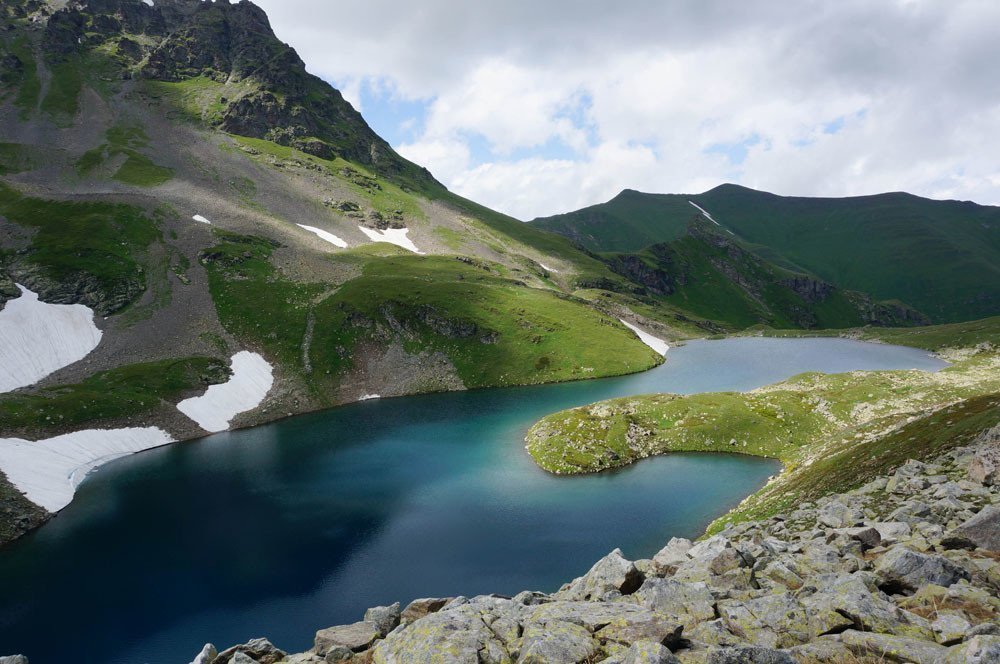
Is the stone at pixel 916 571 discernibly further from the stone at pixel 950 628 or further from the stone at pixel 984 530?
the stone at pixel 984 530

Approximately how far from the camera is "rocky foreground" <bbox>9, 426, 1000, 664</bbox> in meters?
10.5

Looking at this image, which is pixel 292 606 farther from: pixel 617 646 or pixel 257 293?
pixel 257 293

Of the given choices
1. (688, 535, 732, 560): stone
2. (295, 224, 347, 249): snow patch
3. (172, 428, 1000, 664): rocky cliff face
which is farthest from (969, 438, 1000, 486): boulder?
(295, 224, 347, 249): snow patch

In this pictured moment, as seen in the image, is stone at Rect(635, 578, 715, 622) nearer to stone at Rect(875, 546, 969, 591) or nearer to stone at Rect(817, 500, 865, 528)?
stone at Rect(875, 546, 969, 591)

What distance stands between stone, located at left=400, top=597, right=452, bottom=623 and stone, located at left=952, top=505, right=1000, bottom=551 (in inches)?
665

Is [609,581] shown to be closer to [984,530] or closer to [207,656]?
[984,530]

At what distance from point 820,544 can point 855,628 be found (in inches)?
320

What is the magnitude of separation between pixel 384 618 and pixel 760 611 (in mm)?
11748

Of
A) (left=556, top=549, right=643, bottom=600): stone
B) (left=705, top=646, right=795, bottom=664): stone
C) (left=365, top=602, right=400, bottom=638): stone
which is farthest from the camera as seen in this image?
(left=556, top=549, right=643, bottom=600): stone

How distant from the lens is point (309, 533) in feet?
159

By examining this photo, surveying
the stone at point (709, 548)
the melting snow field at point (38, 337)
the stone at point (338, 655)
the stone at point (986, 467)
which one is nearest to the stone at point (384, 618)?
the stone at point (338, 655)

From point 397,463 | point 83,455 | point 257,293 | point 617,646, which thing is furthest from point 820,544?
point 257,293

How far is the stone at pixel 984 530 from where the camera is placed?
48.6 ft

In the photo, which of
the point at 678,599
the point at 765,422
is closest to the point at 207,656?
the point at 678,599
